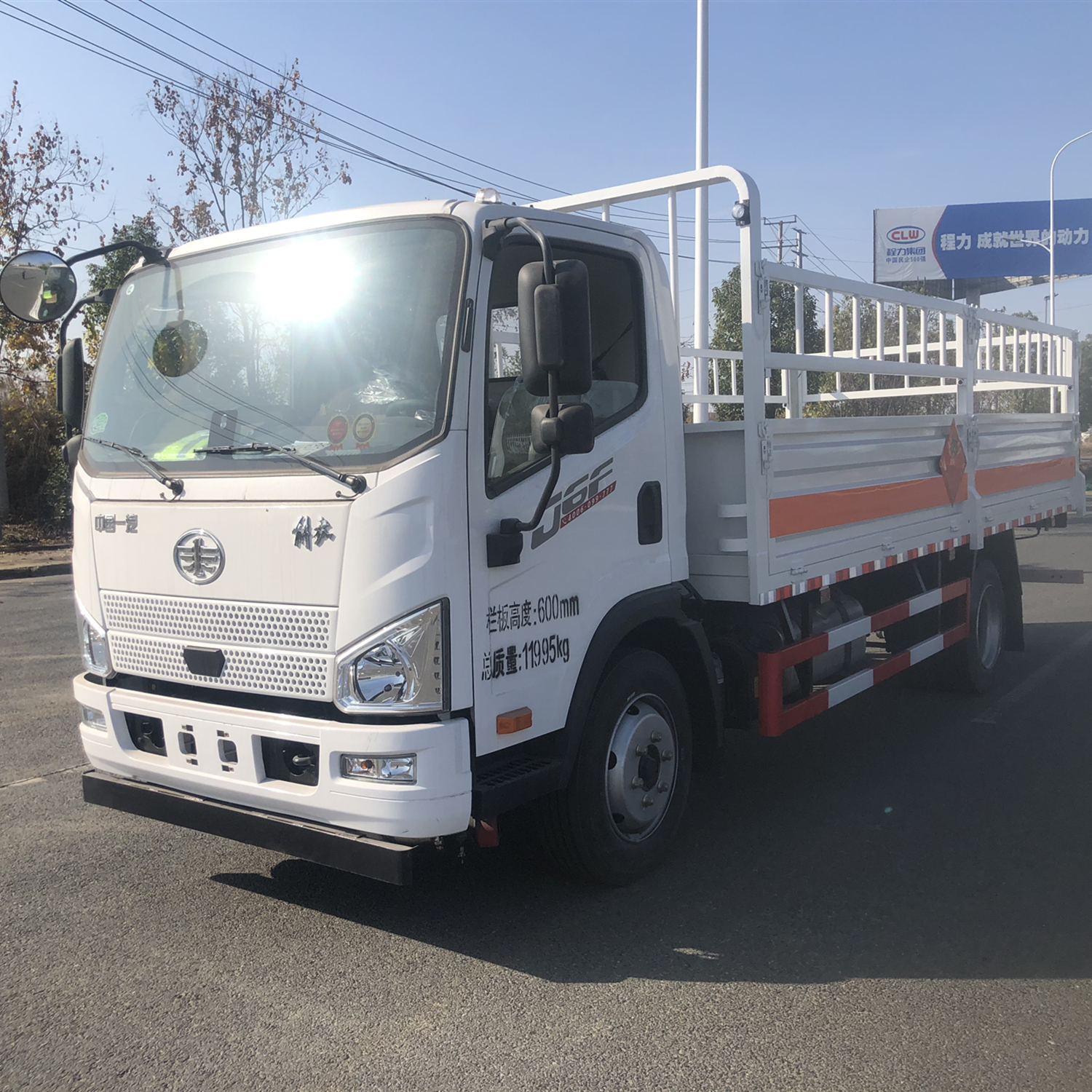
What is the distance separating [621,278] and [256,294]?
4.62 ft

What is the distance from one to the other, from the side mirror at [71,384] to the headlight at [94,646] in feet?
2.68

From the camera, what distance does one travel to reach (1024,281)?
50.4 meters

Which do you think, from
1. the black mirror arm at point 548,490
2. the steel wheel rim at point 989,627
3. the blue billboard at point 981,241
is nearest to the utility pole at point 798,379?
the black mirror arm at point 548,490

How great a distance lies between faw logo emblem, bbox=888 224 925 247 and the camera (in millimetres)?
46688

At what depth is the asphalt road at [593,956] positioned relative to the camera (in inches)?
117

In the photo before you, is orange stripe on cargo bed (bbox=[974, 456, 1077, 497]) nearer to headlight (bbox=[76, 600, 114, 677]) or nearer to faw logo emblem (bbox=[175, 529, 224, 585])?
faw logo emblem (bbox=[175, 529, 224, 585])

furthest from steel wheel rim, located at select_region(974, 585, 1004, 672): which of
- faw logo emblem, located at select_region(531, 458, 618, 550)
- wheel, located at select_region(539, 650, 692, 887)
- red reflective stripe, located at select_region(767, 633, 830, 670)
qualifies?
faw logo emblem, located at select_region(531, 458, 618, 550)

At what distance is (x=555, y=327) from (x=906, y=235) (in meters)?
48.3

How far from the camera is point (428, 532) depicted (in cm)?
322

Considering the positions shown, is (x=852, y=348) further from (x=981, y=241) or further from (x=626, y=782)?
(x=981, y=241)

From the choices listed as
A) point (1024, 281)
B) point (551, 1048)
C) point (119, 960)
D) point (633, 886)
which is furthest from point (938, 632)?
point (1024, 281)

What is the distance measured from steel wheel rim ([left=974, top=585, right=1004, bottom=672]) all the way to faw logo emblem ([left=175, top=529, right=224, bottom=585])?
542 centimetres

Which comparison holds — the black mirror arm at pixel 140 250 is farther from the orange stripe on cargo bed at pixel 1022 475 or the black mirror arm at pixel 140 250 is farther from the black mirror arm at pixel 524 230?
the orange stripe on cargo bed at pixel 1022 475

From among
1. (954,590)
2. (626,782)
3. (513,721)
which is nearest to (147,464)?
(513,721)
